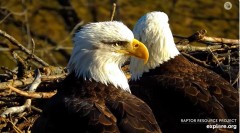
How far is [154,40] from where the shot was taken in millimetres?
7035

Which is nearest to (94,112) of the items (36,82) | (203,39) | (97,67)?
(97,67)

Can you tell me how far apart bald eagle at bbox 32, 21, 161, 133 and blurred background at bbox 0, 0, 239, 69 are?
8.57 meters

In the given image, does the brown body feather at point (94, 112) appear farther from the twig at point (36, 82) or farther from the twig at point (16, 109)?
the twig at point (36, 82)

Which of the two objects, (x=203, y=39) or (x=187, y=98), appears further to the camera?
(x=203, y=39)

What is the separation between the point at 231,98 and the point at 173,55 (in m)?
0.98

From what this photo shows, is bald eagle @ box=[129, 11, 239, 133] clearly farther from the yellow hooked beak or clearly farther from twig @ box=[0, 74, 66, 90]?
twig @ box=[0, 74, 66, 90]

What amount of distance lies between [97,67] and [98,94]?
365 mm

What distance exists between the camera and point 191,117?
606cm

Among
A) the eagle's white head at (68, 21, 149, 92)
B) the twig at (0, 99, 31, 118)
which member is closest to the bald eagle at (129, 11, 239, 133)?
the eagle's white head at (68, 21, 149, 92)

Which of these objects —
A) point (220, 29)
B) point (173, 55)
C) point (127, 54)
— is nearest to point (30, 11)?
point (220, 29)

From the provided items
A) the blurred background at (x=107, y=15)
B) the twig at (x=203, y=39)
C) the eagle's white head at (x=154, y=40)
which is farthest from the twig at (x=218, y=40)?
the blurred background at (x=107, y=15)

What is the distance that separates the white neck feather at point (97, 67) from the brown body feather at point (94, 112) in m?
0.07

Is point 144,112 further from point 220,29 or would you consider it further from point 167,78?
point 220,29

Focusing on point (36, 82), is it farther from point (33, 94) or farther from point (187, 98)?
point (187, 98)
